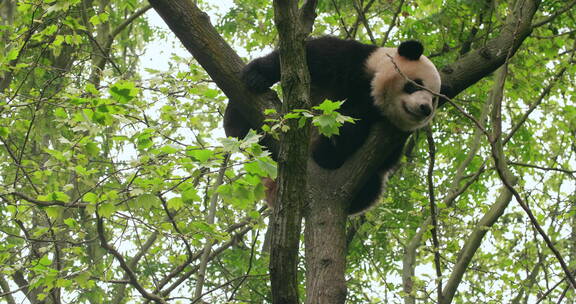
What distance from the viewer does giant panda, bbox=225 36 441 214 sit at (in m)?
6.02

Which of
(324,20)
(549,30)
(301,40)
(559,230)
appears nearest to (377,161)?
(301,40)

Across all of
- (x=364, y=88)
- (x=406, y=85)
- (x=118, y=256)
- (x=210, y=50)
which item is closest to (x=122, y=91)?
(x=210, y=50)

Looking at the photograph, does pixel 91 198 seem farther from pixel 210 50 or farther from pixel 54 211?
pixel 210 50

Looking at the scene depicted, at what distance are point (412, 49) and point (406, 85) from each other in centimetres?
44

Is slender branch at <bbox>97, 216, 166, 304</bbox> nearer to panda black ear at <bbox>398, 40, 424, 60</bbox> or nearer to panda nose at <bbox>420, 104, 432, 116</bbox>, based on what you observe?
panda nose at <bbox>420, 104, 432, 116</bbox>

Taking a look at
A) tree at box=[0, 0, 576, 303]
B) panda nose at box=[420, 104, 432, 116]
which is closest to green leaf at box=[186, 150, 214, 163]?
tree at box=[0, 0, 576, 303]

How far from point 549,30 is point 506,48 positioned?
13.8 ft

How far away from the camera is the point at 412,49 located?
264 inches

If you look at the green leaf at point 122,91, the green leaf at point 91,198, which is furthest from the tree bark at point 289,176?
the green leaf at point 91,198

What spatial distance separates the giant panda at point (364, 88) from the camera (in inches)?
237

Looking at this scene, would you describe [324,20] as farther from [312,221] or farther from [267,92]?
[312,221]

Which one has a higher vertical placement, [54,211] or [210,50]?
[210,50]

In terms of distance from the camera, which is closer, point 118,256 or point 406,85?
point 118,256

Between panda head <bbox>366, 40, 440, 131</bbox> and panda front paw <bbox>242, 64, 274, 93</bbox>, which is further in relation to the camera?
panda head <bbox>366, 40, 440, 131</bbox>
